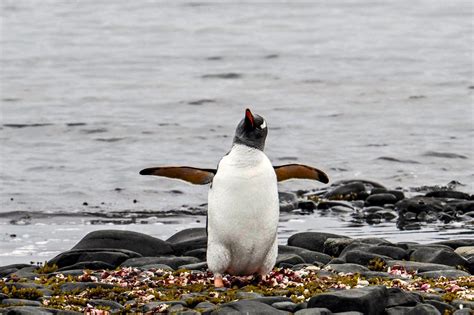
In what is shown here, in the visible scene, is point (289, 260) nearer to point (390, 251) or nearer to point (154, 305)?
point (390, 251)

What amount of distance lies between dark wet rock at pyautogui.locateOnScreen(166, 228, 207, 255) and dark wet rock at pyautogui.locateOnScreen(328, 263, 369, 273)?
5.60ft

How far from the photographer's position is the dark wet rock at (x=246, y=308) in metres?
7.68

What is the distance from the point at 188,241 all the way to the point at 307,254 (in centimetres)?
123

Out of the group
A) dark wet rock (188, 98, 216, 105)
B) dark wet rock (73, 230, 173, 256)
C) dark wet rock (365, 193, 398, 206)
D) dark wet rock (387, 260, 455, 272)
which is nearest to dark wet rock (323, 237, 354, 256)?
dark wet rock (387, 260, 455, 272)

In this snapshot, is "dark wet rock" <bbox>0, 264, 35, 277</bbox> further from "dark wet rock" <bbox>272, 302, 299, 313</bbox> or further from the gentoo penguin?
"dark wet rock" <bbox>272, 302, 299, 313</bbox>

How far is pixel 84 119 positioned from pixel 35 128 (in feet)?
3.98

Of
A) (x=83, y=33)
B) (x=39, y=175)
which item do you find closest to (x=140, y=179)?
(x=39, y=175)

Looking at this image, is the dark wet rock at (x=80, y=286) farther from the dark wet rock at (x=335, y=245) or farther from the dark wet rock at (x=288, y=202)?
the dark wet rock at (x=288, y=202)

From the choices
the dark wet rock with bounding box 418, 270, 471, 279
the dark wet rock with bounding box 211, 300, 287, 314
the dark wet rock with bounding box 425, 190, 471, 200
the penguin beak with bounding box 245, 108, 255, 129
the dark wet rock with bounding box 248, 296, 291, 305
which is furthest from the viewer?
the dark wet rock with bounding box 425, 190, 471, 200

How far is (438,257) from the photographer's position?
10.1 meters

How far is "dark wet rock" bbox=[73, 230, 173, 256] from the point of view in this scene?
1082cm

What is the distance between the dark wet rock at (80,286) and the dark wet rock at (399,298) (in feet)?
6.84

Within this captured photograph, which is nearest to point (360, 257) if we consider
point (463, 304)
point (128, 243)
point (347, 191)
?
point (463, 304)

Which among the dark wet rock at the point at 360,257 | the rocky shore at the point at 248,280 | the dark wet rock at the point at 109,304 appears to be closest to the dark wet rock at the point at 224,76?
the rocky shore at the point at 248,280
